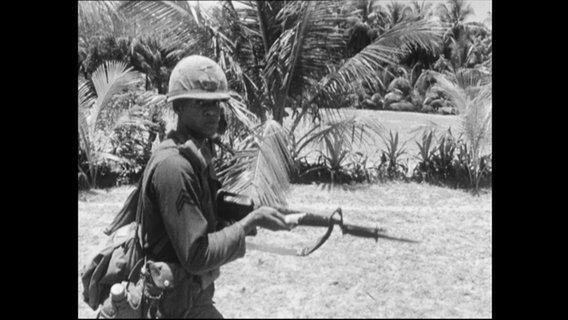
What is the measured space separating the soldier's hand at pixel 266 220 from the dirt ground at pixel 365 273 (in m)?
1.29

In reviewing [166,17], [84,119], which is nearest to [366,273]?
[166,17]

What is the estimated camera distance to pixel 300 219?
4.89 feet

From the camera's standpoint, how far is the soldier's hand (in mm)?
1442

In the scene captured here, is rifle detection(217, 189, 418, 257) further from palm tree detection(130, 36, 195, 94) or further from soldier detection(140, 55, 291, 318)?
palm tree detection(130, 36, 195, 94)

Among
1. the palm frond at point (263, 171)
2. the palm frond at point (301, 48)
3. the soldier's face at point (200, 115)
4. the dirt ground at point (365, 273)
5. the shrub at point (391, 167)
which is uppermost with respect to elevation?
the palm frond at point (301, 48)

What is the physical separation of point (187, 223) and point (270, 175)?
406cm

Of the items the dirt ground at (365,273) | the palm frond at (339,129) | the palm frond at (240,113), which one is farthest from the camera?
the palm frond at (339,129)

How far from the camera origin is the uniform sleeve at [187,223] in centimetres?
135

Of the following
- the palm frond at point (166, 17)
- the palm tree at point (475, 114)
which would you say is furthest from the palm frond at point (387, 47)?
the palm frond at point (166, 17)

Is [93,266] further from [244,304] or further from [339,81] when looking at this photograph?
[339,81]

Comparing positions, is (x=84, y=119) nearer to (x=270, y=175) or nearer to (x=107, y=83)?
(x=107, y=83)

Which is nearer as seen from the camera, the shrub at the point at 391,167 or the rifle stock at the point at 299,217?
the rifle stock at the point at 299,217

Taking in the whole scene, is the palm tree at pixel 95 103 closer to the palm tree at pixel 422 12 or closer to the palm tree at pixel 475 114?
the palm tree at pixel 422 12

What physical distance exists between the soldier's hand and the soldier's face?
237 mm
